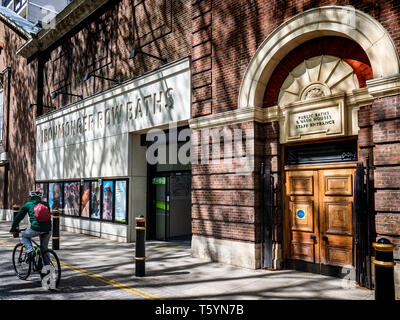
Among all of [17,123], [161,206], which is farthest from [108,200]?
[17,123]

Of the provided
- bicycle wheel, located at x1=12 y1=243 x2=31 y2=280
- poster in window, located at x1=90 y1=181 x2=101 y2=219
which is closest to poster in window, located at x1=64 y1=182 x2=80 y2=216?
poster in window, located at x1=90 y1=181 x2=101 y2=219

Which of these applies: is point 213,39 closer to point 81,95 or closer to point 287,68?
point 287,68

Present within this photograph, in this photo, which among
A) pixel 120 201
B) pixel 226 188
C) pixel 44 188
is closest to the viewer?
pixel 226 188

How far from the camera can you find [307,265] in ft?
25.7

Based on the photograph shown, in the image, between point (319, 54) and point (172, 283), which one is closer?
point (172, 283)

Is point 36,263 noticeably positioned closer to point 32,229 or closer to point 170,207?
point 32,229

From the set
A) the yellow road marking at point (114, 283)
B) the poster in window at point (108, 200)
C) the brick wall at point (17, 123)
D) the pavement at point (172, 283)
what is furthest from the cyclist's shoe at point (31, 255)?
the brick wall at point (17, 123)

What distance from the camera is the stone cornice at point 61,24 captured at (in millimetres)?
15797

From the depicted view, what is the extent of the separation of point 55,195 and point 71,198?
1843 mm

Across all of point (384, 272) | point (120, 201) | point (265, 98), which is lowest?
point (384, 272)

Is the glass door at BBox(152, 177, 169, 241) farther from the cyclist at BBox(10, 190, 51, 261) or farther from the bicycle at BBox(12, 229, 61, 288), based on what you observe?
the cyclist at BBox(10, 190, 51, 261)

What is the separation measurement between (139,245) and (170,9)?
319 inches

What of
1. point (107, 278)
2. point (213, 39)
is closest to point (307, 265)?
point (107, 278)

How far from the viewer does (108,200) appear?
1396 cm
